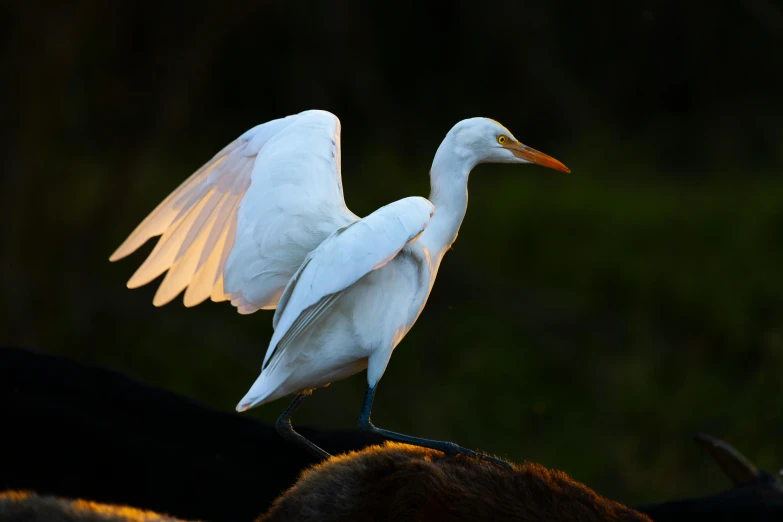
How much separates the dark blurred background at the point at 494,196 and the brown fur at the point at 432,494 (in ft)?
9.79

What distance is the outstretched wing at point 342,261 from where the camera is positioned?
4.61 feet

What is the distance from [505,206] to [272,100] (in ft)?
3.70

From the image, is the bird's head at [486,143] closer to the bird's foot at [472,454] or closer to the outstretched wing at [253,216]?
the outstretched wing at [253,216]

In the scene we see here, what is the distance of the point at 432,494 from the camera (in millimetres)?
1092

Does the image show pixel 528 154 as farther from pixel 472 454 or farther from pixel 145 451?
pixel 145 451

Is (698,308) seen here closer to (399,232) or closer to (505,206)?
(505,206)

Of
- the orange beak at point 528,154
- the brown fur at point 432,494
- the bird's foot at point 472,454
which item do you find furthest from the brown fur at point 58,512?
the orange beak at point 528,154

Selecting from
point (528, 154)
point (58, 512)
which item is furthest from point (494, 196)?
point (58, 512)

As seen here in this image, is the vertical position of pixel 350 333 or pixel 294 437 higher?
pixel 350 333

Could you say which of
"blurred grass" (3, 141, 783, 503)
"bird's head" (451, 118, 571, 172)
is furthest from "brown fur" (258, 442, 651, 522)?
"blurred grass" (3, 141, 783, 503)

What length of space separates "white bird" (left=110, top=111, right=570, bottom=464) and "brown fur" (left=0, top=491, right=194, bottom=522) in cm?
42

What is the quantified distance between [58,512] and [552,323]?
362 centimetres

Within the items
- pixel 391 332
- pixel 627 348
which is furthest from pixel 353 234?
pixel 627 348

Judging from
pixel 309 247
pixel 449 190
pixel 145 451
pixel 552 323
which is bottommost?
pixel 552 323
